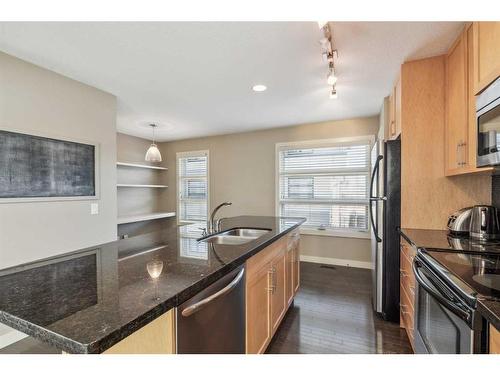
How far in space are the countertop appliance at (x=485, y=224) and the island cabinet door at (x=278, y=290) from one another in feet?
4.79

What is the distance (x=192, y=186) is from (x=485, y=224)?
4.83m

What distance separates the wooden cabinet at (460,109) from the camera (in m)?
1.62

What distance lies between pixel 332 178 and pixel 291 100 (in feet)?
5.39

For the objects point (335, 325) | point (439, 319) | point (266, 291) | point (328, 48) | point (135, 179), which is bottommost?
point (335, 325)

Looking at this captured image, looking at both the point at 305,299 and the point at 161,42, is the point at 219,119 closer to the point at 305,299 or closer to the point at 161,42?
the point at 161,42

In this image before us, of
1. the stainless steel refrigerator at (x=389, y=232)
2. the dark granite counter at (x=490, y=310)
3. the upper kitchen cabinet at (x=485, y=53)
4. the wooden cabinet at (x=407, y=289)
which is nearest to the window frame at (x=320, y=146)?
the stainless steel refrigerator at (x=389, y=232)

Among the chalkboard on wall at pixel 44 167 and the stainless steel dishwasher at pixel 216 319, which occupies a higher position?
Answer: the chalkboard on wall at pixel 44 167

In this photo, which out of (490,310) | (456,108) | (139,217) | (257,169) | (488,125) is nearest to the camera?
(490,310)

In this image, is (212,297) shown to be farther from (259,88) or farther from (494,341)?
(259,88)

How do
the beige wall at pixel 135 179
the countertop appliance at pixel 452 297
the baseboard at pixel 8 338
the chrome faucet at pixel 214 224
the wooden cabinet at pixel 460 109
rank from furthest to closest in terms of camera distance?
the beige wall at pixel 135 179 → the chrome faucet at pixel 214 224 → the baseboard at pixel 8 338 → the wooden cabinet at pixel 460 109 → the countertop appliance at pixel 452 297

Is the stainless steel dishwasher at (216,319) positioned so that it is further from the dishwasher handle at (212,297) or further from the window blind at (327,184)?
the window blind at (327,184)

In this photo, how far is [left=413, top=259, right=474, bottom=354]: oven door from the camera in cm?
93

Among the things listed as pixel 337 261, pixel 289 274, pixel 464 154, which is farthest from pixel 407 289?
pixel 337 261

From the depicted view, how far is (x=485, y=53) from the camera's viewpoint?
4.69 ft
